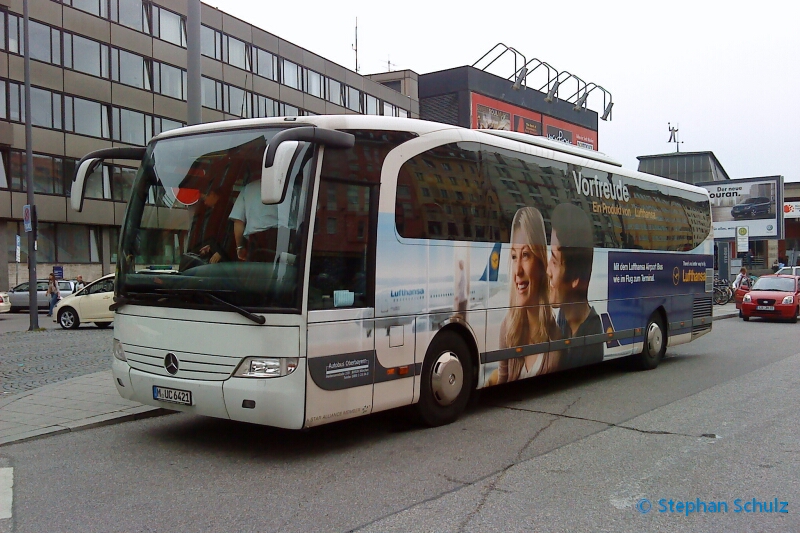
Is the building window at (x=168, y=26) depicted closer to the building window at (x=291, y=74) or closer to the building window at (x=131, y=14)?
the building window at (x=131, y=14)

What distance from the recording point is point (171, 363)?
6684 mm

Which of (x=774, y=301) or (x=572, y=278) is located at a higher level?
(x=572, y=278)

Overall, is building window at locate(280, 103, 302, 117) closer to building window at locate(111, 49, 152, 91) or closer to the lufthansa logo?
building window at locate(111, 49, 152, 91)

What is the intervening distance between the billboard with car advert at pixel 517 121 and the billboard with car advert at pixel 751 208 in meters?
12.1

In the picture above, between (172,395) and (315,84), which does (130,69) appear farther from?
(172,395)

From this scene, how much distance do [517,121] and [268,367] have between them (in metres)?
58.1

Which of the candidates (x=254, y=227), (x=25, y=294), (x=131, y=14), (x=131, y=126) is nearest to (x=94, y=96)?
(x=131, y=126)

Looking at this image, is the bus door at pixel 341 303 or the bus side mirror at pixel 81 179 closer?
the bus door at pixel 341 303

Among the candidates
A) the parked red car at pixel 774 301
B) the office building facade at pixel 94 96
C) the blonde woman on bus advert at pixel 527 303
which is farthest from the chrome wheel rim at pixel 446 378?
the office building facade at pixel 94 96

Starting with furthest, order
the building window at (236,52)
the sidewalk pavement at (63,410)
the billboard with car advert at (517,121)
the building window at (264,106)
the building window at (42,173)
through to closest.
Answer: the billboard with car advert at (517,121)
the building window at (264,106)
the building window at (236,52)
the building window at (42,173)
the sidewalk pavement at (63,410)

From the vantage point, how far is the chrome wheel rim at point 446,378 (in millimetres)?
7695

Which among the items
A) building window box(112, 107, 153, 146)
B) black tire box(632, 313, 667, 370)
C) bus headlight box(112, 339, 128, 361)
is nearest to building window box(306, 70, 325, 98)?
building window box(112, 107, 153, 146)

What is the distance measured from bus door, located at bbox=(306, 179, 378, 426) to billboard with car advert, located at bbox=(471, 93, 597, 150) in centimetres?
4882

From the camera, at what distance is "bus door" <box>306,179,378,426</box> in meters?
6.32
